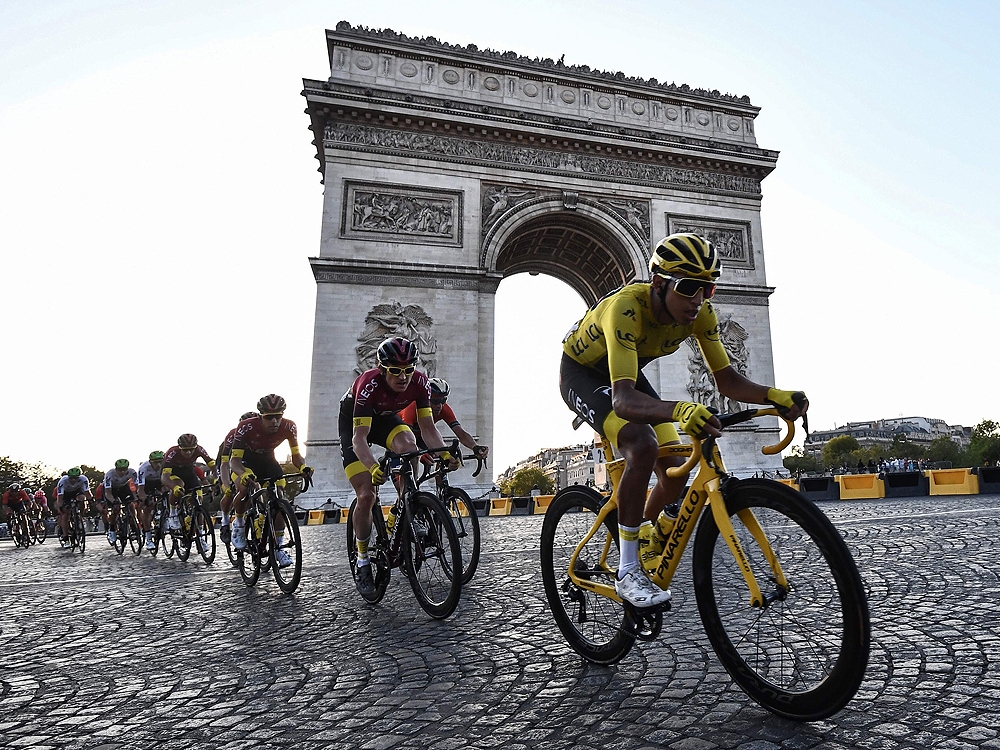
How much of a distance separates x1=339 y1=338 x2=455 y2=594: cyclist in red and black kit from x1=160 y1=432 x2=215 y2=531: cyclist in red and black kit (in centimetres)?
512

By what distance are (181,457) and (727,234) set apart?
2208 centimetres

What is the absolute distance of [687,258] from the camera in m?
2.69

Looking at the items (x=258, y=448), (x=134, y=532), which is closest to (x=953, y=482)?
(x=258, y=448)

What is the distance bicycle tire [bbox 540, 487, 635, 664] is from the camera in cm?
287

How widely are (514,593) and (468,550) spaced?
1.55ft

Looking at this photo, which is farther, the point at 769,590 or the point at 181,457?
the point at 181,457

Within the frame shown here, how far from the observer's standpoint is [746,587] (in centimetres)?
226

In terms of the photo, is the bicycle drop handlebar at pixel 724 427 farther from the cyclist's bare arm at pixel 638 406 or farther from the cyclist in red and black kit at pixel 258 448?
the cyclist in red and black kit at pixel 258 448

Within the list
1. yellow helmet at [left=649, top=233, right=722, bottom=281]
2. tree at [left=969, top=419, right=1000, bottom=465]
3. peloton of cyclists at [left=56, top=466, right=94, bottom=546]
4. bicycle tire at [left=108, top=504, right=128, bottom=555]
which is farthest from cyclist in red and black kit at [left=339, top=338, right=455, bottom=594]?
tree at [left=969, top=419, right=1000, bottom=465]

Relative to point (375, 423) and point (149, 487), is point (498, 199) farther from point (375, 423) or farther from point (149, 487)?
point (375, 423)

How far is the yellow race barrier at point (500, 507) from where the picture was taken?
748 inches

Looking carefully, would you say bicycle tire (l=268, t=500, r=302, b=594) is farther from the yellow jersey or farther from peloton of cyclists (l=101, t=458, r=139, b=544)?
peloton of cyclists (l=101, t=458, r=139, b=544)

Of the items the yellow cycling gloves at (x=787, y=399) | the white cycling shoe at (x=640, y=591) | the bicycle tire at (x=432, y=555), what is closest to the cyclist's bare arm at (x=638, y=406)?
the yellow cycling gloves at (x=787, y=399)

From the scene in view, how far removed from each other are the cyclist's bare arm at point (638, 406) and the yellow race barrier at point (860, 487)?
1574 centimetres
